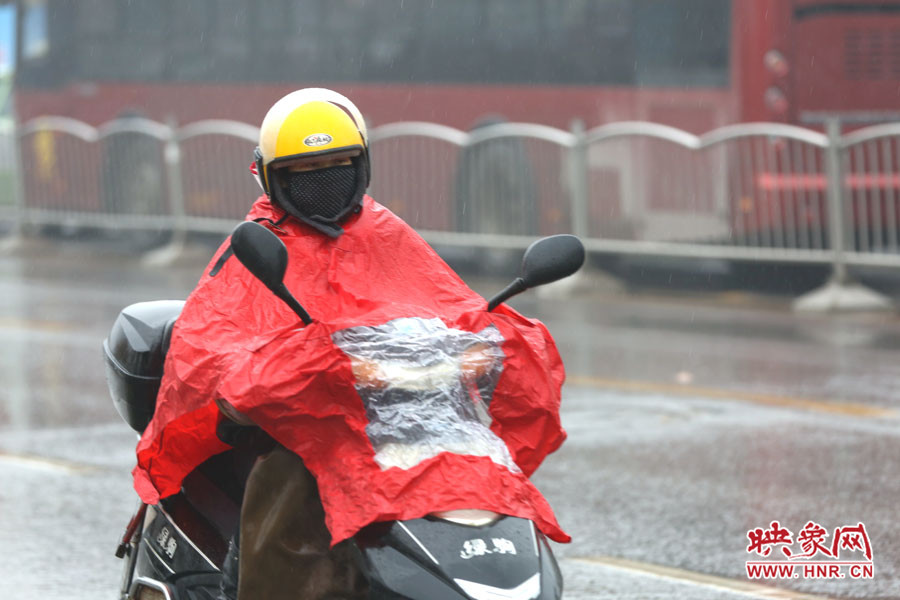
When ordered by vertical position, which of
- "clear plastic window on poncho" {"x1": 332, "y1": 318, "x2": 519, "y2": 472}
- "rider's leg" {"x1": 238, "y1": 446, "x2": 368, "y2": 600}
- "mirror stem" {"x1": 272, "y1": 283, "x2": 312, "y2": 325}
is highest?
"mirror stem" {"x1": 272, "y1": 283, "x2": 312, "y2": 325}

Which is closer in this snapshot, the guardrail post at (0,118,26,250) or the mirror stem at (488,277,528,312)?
the mirror stem at (488,277,528,312)

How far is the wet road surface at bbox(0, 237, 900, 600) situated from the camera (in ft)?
19.0

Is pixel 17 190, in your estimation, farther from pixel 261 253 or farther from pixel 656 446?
pixel 261 253

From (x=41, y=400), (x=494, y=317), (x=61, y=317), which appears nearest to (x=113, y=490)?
(x=41, y=400)

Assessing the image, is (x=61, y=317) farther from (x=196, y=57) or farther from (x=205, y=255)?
(x=196, y=57)

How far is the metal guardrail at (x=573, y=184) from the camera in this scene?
42.0 ft

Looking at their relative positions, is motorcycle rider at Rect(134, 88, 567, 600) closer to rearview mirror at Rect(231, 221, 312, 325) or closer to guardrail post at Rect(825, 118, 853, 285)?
rearview mirror at Rect(231, 221, 312, 325)

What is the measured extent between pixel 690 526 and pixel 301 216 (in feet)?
10.0

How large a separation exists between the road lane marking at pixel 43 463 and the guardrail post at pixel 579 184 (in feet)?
24.7

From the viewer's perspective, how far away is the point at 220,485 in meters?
3.89

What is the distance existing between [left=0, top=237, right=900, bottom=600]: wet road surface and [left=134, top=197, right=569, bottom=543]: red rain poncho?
1922 millimetres

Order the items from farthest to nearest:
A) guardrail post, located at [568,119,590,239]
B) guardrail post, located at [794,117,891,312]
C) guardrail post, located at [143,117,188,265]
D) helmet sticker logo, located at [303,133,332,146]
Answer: guardrail post, located at [143,117,188,265] → guardrail post, located at [568,119,590,239] → guardrail post, located at [794,117,891,312] → helmet sticker logo, located at [303,133,332,146]

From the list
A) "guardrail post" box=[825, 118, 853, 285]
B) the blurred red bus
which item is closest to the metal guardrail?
"guardrail post" box=[825, 118, 853, 285]

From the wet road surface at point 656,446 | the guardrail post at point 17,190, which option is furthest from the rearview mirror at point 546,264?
the guardrail post at point 17,190
